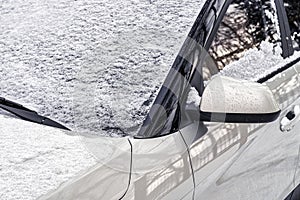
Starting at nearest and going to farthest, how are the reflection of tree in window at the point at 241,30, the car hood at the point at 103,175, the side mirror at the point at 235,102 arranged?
the car hood at the point at 103,175 → the side mirror at the point at 235,102 → the reflection of tree in window at the point at 241,30

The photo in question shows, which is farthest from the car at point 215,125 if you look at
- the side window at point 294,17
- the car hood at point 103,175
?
the side window at point 294,17

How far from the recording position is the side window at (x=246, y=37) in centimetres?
200

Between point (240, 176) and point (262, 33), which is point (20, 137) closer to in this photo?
point (240, 176)

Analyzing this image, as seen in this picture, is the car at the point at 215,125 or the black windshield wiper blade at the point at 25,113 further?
the black windshield wiper blade at the point at 25,113

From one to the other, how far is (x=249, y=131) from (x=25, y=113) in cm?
80

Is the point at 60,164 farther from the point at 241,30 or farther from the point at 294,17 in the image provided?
the point at 294,17

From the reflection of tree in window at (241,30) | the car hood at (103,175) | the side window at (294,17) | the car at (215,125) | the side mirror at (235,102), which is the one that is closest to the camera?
the car hood at (103,175)

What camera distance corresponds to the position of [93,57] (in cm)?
183

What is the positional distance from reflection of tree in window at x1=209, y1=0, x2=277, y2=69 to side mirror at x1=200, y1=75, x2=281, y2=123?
0.22m

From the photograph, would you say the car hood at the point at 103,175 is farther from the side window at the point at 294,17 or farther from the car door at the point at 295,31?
the side window at the point at 294,17

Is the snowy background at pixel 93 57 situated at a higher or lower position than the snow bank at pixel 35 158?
higher

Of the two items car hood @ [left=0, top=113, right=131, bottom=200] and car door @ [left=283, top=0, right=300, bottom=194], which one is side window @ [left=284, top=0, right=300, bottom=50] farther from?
car hood @ [left=0, top=113, right=131, bottom=200]

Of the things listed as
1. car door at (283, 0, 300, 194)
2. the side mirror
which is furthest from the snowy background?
car door at (283, 0, 300, 194)

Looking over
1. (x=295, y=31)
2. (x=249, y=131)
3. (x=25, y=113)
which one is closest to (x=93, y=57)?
(x=25, y=113)
